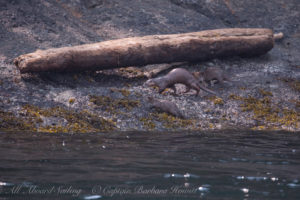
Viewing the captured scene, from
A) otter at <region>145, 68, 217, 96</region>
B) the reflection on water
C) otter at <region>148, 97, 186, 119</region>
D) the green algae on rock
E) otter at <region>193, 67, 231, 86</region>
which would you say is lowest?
the reflection on water

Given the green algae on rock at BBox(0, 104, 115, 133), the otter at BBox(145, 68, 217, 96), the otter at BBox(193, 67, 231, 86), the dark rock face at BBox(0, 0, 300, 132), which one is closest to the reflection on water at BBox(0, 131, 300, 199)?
the green algae on rock at BBox(0, 104, 115, 133)

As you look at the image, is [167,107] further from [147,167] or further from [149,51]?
[147,167]

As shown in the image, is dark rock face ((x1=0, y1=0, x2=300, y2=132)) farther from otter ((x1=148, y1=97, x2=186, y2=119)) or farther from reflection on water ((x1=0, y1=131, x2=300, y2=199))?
reflection on water ((x1=0, y1=131, x2=300, y2=199))

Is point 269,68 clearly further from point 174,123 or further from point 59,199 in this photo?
point 59,199

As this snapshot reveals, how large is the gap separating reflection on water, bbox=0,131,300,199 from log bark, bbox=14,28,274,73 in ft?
10.8

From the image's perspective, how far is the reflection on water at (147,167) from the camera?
3.50 metres

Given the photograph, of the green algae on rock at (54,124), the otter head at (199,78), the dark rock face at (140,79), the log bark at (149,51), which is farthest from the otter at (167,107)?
the log bark at (149,51)

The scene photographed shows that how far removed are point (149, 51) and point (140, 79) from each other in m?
0.79

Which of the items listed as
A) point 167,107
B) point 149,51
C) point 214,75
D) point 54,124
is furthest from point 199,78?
point 54,124

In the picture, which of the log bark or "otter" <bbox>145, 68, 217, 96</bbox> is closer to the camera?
the log bark

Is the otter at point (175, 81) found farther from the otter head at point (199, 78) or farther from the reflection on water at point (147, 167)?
the reflection on water at point (147, 167)

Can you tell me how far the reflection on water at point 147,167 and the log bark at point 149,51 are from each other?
3.30 meters

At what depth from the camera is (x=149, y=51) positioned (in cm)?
1043

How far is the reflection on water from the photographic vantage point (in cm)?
350
